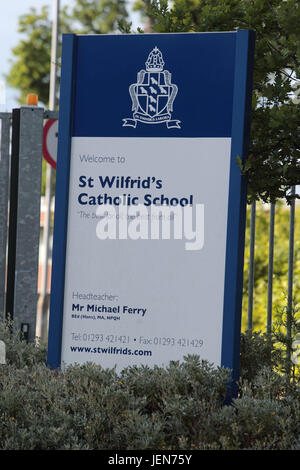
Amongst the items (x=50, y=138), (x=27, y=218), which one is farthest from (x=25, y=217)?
(x=50, y=138)

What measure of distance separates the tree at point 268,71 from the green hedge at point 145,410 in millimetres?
1167

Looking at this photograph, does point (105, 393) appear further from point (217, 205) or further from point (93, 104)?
point (93, 104)

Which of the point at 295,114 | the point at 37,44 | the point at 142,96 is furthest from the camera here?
the point at 37,44

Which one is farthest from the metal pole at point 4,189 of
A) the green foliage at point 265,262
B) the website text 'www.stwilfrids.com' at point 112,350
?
the green foliage at point 265,262

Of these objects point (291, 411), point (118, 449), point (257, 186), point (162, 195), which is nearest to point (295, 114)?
point (257, 186)

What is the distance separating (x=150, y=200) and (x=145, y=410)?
1238mm

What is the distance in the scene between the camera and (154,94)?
14.9ft

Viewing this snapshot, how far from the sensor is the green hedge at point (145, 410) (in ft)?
11.9

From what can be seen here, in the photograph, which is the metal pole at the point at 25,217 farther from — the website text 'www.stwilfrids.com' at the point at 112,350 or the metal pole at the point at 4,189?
the website text 'www.stwilfrids.com' at the point at 112,350

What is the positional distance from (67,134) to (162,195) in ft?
2.36

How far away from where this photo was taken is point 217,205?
4.46 meters

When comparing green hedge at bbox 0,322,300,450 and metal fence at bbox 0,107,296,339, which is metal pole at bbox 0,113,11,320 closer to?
metal fence at bbox 0,107,296,339

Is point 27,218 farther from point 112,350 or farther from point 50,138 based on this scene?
point 112,350
